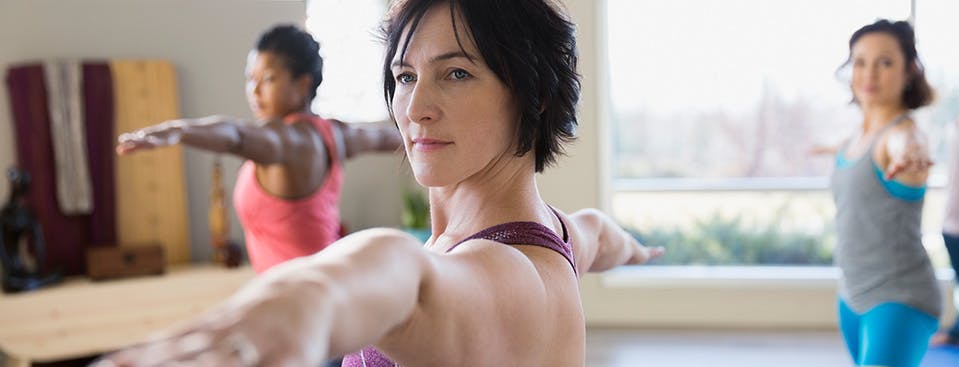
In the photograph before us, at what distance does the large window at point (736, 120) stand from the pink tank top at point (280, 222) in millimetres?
2696

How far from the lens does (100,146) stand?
4.33m

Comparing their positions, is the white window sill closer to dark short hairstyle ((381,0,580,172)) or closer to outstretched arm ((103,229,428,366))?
dark short hairstyle ((381,0,580,172))

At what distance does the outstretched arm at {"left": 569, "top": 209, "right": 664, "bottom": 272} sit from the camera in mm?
1325

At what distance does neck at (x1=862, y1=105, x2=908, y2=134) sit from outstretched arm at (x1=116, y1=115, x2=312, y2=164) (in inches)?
65.5

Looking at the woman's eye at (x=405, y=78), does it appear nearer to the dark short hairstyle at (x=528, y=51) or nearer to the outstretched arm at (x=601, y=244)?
the dark short hairstyle at (x=528, y=51)

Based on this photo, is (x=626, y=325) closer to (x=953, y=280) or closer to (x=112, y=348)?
(x=953, y=280)

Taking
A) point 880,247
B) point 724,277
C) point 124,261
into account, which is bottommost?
point 724,277

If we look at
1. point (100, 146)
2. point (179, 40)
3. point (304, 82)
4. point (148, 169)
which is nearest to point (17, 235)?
point (100, 146)

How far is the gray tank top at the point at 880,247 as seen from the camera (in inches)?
95.0

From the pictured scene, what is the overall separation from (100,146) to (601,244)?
3587 millimetres

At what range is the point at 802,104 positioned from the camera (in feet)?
16.4

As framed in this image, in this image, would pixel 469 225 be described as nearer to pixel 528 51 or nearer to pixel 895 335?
pixel 528 51

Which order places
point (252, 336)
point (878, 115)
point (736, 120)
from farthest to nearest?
1. point (736, 120)
2. point (878, 115)
3. point (252, 336)

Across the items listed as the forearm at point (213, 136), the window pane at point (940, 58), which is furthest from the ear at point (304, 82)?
the window pane at point (940, 58)
